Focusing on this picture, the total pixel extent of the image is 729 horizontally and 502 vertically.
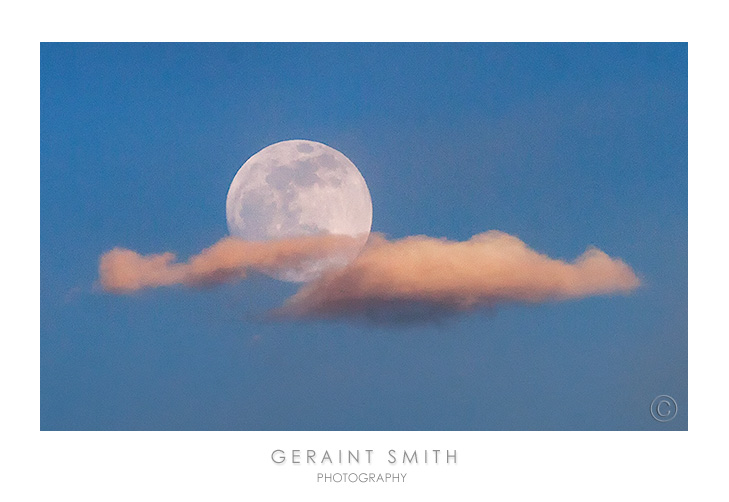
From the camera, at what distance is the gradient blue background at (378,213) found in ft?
12.9

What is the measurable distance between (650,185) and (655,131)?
418 millimetres

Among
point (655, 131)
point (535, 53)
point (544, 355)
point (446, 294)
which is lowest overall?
point (544, 355)

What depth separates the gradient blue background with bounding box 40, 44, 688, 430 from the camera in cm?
394

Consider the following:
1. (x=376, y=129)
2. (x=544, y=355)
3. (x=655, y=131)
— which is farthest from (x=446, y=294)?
(x=655, y=131)

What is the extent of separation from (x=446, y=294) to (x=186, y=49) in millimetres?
2762

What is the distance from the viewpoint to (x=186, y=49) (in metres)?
4.04

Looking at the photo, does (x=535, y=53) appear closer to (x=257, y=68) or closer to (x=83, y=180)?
(x=257, y=68)

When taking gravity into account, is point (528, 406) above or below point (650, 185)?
below

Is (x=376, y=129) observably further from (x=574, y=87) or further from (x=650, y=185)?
(x=650, y=185)

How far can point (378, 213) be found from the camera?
3.99 metres

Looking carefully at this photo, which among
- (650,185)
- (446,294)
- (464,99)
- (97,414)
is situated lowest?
(97,414)

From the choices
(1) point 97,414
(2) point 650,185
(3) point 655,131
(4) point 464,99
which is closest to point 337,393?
(1) point 97,414

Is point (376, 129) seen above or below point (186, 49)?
below

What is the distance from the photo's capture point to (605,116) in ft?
13.1
